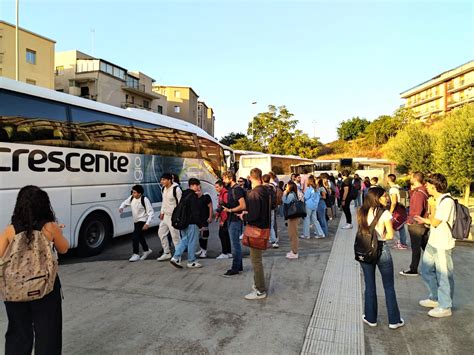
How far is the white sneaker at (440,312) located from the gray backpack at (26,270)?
426 centimetres

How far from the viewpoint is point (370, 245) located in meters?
3.68

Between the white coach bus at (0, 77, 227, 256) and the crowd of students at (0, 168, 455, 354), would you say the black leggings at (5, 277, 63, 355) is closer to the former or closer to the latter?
the crowd of students at (0, 168, 455, 354)

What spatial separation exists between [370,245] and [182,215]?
3417 millimetres

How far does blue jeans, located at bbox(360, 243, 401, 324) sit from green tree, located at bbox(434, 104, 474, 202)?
17614 millimetres

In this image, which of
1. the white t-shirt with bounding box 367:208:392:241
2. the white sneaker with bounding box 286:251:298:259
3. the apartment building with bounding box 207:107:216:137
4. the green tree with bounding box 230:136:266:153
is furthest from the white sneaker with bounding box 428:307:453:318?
the apartment building with bounding box 207:107:216:137

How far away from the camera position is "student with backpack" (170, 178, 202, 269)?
19.8ft

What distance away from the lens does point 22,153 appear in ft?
19.0

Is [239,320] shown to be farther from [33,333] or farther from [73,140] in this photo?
[73,140]

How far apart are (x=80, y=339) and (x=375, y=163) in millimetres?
45676

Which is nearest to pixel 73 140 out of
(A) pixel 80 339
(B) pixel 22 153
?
(B) pixel 22 153

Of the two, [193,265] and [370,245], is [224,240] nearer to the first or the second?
[193,265]

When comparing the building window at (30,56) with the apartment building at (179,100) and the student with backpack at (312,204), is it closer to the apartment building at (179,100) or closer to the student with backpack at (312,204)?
the apartment building at (179,100)

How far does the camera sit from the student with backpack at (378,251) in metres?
3.69

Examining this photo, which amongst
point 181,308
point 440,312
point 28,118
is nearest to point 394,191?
point 440,312
